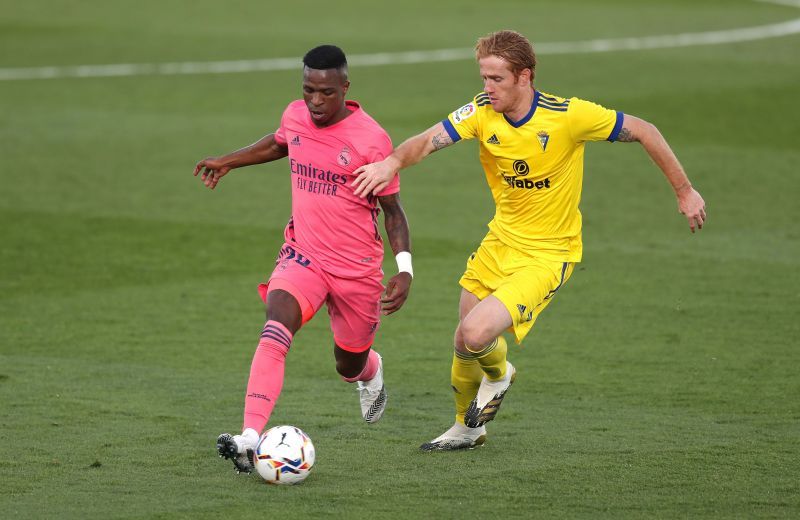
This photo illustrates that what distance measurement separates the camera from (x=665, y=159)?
7406 millimetres

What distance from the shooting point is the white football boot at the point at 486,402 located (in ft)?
24.7

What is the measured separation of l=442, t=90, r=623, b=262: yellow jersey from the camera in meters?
7.43

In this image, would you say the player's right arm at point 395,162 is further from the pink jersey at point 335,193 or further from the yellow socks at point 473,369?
the yellow socks at point 473,369

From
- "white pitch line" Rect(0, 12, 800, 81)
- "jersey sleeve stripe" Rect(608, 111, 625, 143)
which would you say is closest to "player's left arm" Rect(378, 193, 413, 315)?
Result: "jersey sleeve stripe" Rect(608, 111, 625, 143)

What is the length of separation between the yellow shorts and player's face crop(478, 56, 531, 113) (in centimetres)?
88

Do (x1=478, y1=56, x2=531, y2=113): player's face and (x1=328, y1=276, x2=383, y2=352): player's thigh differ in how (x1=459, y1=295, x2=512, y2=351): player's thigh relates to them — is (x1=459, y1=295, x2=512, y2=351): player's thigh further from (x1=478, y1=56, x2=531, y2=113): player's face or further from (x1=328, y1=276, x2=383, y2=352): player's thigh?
(x1=478, y1=56, x2=531, y2=113): player's face

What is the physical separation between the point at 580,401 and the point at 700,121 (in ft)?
40.6

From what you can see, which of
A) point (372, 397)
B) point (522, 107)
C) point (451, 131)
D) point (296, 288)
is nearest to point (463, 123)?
point (451, 131)

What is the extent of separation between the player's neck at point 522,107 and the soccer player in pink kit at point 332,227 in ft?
2.37

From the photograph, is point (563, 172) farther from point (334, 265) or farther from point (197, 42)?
point (197, 42)

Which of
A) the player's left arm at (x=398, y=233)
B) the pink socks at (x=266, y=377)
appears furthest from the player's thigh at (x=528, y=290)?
the pink socks at (x=266, y=377)

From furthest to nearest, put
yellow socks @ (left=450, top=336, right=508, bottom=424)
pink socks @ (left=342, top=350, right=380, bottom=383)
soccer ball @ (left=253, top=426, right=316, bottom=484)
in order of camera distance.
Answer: pink socks @ (left=342, top=350, right=380, bottom=383), yellow socks @ (left=450, top=336, right=508, bottom=424), soccer ball @ (left=253, top=426, right=316, bottom=484)

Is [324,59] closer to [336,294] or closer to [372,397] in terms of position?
[336,294]

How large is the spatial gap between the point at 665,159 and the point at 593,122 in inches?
17.9
